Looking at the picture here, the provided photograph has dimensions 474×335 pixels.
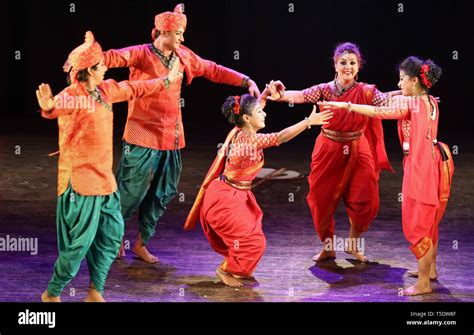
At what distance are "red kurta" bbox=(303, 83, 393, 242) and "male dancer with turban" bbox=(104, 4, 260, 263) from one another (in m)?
0.54

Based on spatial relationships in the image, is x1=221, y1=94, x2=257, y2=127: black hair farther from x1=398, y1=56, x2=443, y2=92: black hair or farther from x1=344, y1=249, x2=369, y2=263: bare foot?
x1=344, y1=249, x2=369, y2=263: bare foot

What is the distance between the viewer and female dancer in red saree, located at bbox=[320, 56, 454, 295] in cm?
536

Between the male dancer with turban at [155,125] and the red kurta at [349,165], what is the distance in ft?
1.78

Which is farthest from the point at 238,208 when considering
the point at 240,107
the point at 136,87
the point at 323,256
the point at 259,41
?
the point at 259,41

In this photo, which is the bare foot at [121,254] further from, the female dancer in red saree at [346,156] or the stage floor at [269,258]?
the female dancer in red saree at [346,156]

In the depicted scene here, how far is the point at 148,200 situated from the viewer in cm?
610

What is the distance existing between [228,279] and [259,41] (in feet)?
18.4

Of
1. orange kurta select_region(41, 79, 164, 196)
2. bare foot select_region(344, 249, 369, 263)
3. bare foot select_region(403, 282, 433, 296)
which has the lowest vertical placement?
bare foot select_region(403, 282, 433, 296)

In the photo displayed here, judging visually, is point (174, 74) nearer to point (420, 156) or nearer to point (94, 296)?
point (94, 296)

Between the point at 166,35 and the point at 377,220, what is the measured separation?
7.19 ft

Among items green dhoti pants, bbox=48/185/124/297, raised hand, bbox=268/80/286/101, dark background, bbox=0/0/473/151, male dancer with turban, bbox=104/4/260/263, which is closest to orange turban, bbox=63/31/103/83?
green dhoti pants, bbox=48/185/124/297

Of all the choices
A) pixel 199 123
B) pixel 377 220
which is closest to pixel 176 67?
pixel 377 220

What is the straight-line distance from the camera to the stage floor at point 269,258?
17.8 ft

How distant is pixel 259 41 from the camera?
1082 cm
